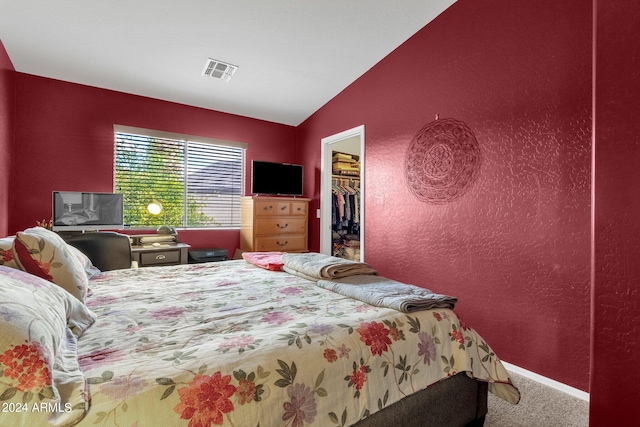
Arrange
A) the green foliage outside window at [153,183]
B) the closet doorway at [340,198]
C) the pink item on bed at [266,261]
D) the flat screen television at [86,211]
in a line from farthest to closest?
the closet doorway at [340,198], the green foliage outside window at [153,183], the flat screen television at [86,211], the pink item on bed at [266,261]

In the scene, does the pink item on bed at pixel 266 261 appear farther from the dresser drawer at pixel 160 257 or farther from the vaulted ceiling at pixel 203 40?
the vaulted ceiling at pixel 203 40

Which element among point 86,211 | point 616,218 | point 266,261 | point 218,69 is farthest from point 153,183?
point 616,218

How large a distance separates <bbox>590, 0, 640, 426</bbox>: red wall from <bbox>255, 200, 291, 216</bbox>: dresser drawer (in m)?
3.20

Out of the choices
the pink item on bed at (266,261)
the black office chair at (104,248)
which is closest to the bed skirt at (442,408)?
the pink item on bed at (266,261)

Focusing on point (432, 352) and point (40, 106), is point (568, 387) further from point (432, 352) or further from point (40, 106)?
point (40, 106)

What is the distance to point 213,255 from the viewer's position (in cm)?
359

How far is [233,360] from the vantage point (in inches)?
36.6

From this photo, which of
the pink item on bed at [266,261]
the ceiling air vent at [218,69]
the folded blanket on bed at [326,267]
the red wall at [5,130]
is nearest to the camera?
the folded blanket on bed at [326,267]

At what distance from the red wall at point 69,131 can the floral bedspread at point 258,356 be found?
2.13 meters

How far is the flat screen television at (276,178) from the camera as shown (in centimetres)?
410

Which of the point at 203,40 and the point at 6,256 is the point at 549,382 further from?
the point at 203,40

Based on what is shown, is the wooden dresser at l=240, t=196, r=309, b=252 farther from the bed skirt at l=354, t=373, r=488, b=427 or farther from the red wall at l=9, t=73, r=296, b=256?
the bed skirt at l=354, t=373, r=488, b=427

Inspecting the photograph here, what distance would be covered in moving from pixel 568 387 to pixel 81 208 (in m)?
4.16

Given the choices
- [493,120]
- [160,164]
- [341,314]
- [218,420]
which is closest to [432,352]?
[341,314]
